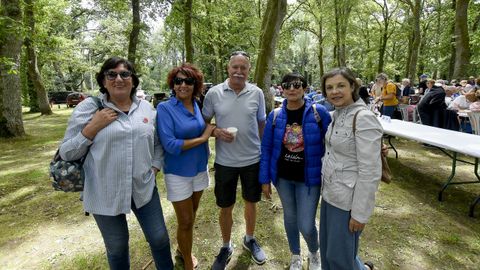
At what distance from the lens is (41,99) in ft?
53.3

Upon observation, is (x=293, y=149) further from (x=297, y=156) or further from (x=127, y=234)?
(x=127, y=234)

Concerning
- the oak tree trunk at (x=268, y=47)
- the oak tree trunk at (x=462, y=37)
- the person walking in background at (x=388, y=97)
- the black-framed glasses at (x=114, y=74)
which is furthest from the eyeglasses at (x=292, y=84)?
the oak tree trunk at (x=462, y=37)

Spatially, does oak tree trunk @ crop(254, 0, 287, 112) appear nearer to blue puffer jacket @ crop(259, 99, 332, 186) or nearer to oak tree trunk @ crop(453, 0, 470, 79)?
blue puffer jacket @ crop(259, 99, 332, 186)

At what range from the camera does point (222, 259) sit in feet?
9.61

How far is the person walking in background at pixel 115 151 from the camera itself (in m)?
1.92

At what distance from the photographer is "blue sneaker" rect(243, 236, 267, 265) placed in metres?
3.03

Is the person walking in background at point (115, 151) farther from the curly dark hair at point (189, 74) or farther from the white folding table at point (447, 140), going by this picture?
the white folding table at point (447, 140)

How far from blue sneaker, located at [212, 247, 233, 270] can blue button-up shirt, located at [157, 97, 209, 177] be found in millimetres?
1010

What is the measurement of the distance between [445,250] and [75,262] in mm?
4166

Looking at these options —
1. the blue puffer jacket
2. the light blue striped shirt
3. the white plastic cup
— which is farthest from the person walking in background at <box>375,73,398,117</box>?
the light blue striped shirt

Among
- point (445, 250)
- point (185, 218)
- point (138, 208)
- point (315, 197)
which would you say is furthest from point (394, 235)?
point (138, 208)

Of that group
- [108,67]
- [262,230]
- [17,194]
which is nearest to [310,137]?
[108,67]

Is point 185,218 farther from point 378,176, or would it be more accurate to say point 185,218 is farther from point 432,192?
point 432,192

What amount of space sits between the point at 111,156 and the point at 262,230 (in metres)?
2.39
